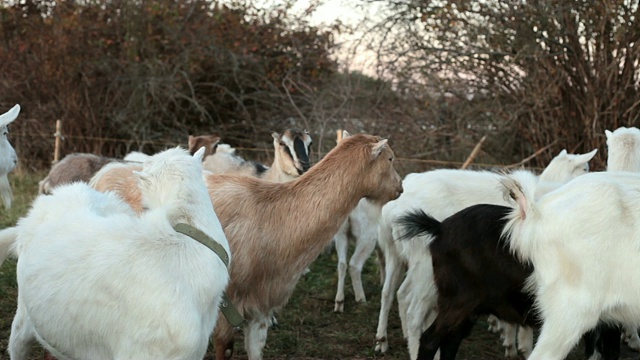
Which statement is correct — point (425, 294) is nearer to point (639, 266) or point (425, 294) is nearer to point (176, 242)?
point (639, 266)

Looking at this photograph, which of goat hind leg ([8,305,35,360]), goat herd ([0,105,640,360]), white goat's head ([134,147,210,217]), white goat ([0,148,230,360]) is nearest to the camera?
white goat ([0,148,230,360])

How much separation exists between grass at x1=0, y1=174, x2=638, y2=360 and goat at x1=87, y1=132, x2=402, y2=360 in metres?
0.85

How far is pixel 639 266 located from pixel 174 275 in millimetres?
2458

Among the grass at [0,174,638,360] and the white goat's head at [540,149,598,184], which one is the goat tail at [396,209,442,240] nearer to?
the grass at [0,174,638,360]

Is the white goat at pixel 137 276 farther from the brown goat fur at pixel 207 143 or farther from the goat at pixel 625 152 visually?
the brown goat fur at pixel 207 143

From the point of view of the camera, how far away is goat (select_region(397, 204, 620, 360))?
5.59m

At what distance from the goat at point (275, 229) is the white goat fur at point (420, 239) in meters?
1.00

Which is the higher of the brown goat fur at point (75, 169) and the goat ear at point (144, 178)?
the goat ear at point (144, 178)

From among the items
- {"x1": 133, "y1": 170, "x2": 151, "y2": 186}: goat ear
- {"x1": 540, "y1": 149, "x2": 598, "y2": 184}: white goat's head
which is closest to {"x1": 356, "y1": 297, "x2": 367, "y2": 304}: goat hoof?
{"x1": 540, "y1": 149, "x2": 598, "y2": 184}: white goat's head

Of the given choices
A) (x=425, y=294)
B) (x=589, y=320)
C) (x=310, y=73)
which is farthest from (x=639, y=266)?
(x=310, y=73)

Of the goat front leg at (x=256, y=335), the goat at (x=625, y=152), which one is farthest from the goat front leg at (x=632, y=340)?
the goat front leg at (x=256, y=335)

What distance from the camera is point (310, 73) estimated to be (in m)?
18.0

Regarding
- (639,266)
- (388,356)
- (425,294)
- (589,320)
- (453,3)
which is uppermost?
(453,3)

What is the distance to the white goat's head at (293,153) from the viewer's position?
31.1 ft
